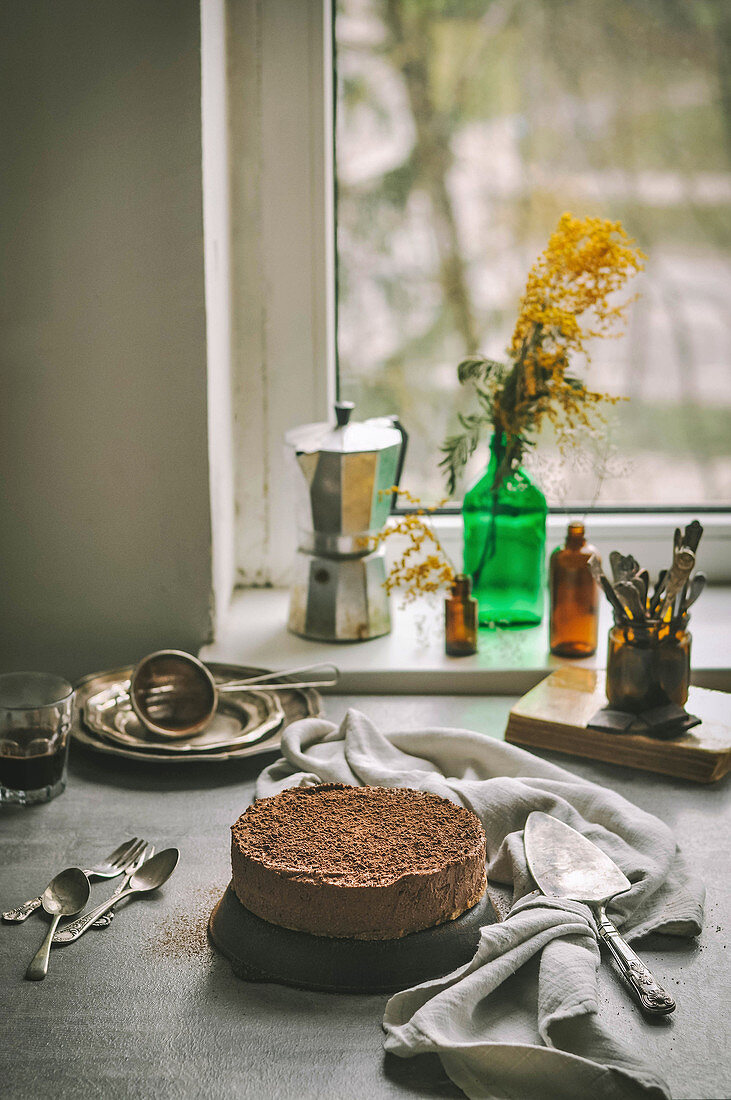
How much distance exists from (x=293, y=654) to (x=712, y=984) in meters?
0.71

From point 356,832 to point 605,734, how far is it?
36cm

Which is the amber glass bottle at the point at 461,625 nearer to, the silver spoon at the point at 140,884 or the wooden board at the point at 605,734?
the wooden board at the point at 605,734

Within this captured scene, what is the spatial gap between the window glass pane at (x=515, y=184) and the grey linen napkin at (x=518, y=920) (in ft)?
2.16

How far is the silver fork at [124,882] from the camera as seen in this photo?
2.47 feet

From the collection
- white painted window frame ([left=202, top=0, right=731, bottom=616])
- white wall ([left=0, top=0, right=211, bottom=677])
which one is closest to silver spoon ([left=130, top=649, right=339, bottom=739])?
white wall ([left=0, top=0, right=211, bottom=677])

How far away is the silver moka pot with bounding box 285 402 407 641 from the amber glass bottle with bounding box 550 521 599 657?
0.74 ft

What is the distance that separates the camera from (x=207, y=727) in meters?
1.10

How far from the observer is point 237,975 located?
0.69 m

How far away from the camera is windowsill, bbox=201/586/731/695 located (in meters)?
1.24

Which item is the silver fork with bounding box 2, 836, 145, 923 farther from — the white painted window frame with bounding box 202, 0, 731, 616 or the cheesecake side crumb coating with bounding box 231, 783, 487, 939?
the white painted window frame with bounding box 202, 0, 731, 616

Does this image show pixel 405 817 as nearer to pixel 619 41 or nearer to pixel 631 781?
pixel 631 781

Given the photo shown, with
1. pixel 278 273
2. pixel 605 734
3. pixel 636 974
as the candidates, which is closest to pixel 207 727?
pixel 605 734

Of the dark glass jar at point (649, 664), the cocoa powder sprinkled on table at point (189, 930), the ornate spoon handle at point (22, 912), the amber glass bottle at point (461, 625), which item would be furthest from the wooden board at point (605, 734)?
the ornate spoon handle at point (22, 912)

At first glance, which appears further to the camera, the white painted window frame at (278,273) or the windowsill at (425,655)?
the white painted window frame at (278,273)
